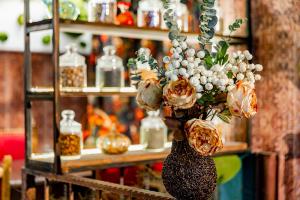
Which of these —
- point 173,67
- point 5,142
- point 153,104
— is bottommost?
point 5,142

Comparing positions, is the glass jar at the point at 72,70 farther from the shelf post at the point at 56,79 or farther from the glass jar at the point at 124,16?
the glass jar at the point at 124,16

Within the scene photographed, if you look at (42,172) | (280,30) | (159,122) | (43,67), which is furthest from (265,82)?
(43,67)

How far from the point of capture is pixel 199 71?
1926mm

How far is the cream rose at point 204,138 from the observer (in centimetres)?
184

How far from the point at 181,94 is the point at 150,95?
6.6 inches

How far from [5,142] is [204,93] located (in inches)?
134

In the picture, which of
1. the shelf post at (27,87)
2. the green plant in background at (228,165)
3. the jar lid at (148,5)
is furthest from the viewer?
the green plant in background at (228,165)

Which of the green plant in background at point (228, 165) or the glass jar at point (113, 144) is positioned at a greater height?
the glass jar at point (113, 144)

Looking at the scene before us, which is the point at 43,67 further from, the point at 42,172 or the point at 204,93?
the point at 204,93

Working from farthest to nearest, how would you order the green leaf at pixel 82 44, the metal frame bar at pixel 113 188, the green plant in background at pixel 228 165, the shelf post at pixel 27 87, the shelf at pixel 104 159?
the green leaf at pixel 82 44 < the green plant in background at pixel 228 165 < the shelf post at pixel 27 87 < the shelf at pixel 104 159 < the metal frame bar at pixel 113 188

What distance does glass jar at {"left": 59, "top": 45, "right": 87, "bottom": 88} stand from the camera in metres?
3.14

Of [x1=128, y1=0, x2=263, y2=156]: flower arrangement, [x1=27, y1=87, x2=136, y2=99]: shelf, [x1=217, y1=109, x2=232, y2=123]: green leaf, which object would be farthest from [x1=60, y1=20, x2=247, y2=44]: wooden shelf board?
[x1=217, y1=109, x2=232, y2=123]: green leaf

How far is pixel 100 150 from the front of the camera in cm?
334

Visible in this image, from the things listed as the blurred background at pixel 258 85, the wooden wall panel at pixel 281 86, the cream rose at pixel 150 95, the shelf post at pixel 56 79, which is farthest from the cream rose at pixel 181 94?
the wooden wall panel at pixel 281 86
